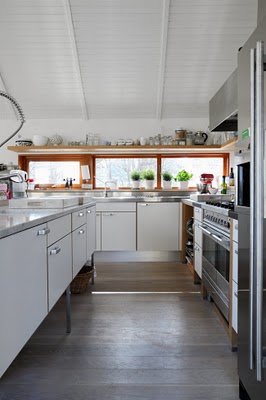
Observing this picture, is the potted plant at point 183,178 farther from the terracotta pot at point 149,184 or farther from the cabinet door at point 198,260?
the cabinet door at point 198,260

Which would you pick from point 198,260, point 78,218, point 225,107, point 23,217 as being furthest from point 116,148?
point 23,217

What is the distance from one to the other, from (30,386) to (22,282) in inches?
27.4

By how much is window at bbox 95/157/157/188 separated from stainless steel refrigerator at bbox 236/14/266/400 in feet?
11.4

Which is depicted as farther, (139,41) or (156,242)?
(156,242)

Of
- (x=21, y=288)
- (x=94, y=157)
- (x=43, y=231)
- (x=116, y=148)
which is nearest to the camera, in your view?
(x=21, y=288)

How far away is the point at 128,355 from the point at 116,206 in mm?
2576

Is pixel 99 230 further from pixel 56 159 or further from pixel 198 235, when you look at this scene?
pixel 198 235

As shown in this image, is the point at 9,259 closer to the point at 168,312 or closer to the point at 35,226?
the point at 35,226

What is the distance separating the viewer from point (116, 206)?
415 centimetres

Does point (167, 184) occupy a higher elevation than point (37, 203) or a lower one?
higher

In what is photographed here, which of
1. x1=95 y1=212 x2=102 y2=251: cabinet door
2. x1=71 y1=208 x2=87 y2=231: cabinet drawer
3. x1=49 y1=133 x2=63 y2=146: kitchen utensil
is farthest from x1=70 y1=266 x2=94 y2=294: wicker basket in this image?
Answer: x1=49 y1=133 x2=63 y2=146: kitchen utensil

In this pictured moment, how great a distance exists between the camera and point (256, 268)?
97 centimetres

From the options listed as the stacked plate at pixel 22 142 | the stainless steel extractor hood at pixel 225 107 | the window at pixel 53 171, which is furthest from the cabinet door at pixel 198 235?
the stacked plate at pixel 22 142

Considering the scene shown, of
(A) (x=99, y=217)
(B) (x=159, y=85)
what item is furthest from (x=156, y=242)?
(B) (x=159, y=85)
